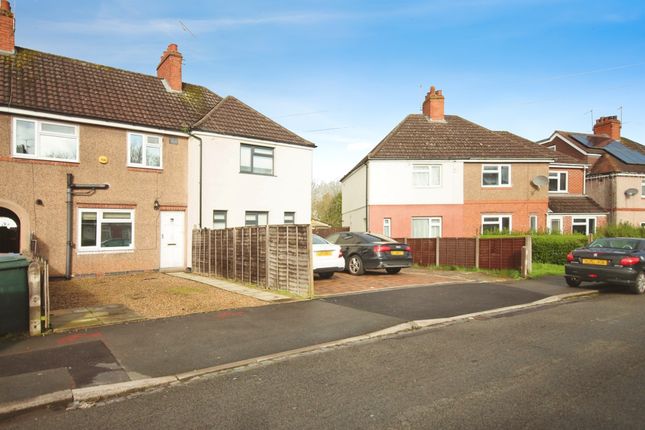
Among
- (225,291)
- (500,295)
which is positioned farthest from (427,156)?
(225,291)

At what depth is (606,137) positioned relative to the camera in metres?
36.5

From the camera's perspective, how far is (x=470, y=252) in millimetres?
17969

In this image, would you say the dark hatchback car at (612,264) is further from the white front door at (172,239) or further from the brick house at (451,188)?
the white front door at (172,239)

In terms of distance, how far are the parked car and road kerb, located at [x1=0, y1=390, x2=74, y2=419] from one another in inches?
359

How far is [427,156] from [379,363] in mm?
20884

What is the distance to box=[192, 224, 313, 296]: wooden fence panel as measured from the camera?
1064 centimetres

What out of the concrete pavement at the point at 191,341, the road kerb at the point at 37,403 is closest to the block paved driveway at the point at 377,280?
the concrete pavement at the point at 191,341

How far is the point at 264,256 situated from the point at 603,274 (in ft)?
29.5

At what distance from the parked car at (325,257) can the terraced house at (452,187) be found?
11.5 meters

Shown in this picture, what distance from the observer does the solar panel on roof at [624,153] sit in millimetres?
32250

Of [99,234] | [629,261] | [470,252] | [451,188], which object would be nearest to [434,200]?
[451,188]

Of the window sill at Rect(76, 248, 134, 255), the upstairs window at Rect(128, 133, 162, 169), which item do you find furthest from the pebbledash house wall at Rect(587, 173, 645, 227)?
the window sill at Rect(76, 248, 134, 255)

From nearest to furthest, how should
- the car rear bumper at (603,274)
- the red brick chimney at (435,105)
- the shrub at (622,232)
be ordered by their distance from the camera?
the car rear bumper at (603,274) < the shrub at (622,232) < the red brick chimney at (435,105)

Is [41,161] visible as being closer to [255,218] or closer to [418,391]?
[255,218]
